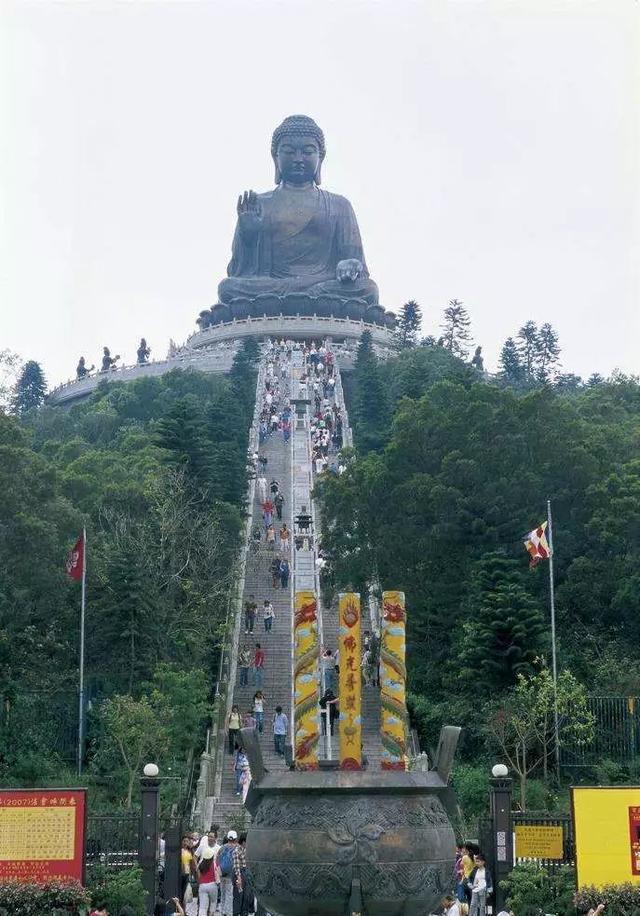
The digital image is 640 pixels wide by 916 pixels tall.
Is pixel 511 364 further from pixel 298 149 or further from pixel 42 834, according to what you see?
pixel 42 834

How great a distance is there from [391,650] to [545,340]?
5994 cm

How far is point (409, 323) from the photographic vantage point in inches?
2904

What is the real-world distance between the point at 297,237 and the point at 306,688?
197ft

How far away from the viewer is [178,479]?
36625mm

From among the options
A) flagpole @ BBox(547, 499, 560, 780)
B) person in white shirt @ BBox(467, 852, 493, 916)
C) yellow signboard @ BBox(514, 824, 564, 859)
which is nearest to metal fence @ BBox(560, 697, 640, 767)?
flagpole @ BBox(547, 499, 560, 780)

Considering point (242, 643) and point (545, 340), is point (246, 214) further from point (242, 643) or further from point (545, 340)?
point (242, 643)

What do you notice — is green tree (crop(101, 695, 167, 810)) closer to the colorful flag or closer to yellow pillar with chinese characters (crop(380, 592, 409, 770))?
the colorful flag

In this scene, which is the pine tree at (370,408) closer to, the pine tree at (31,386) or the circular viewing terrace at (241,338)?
the circular viewing terrace at (241,338)

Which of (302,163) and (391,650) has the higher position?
(302,163)

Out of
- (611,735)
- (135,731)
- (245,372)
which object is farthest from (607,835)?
(245,372)

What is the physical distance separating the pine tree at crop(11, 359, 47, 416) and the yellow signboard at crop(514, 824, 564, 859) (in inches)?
2108

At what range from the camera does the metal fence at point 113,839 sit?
20.2 m

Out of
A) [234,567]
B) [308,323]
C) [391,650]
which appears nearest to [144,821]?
[391,650]

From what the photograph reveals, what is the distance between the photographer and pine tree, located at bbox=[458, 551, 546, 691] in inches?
1194
